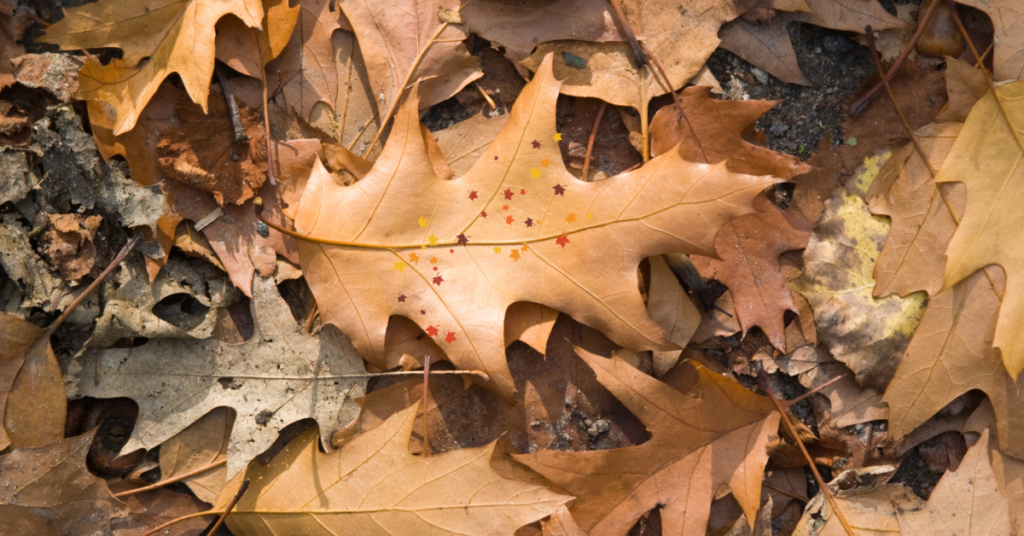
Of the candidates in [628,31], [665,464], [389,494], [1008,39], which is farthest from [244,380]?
[1008,39]

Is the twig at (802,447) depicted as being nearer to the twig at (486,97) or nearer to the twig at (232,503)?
the twig at (486,97)

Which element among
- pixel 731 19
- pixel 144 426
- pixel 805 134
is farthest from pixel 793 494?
pixel 144 426

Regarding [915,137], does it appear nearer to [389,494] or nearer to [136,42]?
[389,494]

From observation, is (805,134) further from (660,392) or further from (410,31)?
(410,31)

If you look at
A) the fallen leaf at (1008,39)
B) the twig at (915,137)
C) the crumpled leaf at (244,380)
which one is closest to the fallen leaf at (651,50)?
the twig at (915,137)

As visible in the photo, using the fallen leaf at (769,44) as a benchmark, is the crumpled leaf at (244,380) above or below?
below

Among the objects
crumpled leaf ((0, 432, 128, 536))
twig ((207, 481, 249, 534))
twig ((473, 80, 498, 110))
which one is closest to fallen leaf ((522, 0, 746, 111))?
twig ((473, 80, 498, 110))

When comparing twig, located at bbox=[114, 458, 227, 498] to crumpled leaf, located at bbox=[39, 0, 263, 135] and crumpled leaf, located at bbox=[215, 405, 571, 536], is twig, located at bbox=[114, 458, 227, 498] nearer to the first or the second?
crumpled leaf, located at bbox=[215, 405, 571, 536]
